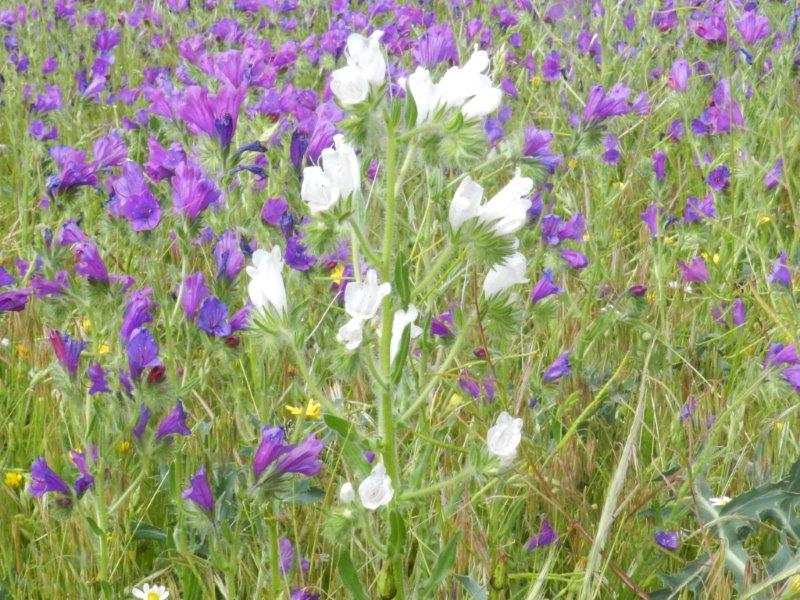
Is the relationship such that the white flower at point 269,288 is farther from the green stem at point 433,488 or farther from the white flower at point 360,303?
the green stem at point 433,488

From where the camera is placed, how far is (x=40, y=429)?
235 cm

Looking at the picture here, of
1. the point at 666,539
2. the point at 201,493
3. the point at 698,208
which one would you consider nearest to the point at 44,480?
the point at 201,493

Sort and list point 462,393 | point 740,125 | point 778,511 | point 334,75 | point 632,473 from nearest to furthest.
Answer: point 334,75, point 778,511, point 462,393, point 632,473, point 740,125

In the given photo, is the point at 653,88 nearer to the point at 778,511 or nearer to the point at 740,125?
the point at 740,125

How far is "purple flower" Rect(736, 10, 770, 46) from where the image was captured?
3.62m

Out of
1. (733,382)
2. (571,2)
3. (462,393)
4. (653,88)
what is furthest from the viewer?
(571,2)

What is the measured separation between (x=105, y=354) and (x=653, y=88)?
3.19 meters

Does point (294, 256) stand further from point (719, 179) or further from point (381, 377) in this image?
point (719, 179)

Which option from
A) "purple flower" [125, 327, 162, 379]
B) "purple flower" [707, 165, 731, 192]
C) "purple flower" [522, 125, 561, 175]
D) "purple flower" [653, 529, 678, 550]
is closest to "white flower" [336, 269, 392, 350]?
"purple flower" [125, 327, 162, 379]

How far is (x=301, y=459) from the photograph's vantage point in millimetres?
1733

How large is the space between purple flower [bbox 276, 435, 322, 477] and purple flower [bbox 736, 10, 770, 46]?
A: 8.49 ft

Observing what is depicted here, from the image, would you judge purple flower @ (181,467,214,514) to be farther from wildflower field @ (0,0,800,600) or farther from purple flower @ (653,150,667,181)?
purple flower @ (653,150,667,181)

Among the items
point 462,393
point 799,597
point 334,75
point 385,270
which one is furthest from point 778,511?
point 334,75

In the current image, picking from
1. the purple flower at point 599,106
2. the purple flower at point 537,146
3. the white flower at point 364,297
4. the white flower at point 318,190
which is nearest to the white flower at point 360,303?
the white flower at point 364,297
